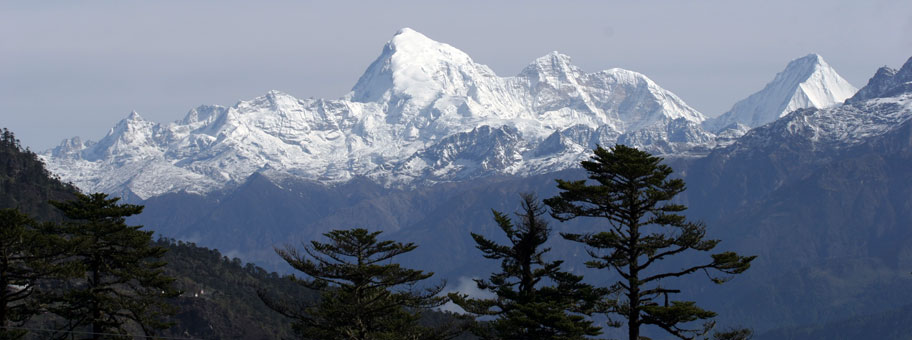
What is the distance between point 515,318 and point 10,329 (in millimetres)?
32624

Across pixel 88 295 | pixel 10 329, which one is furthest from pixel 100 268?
pixel 10 329

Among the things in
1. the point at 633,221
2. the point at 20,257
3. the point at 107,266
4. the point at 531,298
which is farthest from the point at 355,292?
the point at 20,257

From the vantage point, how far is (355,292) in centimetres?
7775

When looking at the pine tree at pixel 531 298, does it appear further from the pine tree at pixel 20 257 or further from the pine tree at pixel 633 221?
the pine tree at pixel 20 257

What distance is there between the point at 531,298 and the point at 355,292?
507 inches

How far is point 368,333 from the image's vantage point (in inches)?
3054

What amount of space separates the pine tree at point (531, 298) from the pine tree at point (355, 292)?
4.74 meters

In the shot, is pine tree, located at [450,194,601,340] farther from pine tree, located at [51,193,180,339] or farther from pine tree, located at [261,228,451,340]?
pine tree, located at [51,193,180,339]

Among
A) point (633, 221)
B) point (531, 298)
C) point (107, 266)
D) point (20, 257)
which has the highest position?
point (633, 221)

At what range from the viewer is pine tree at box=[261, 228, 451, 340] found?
251 ft

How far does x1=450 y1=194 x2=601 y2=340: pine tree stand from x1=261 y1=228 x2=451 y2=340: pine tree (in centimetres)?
474

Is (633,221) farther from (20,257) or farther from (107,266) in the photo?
(20,257)

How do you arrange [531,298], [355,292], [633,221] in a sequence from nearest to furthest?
[633,221], [531,298], [355,292]

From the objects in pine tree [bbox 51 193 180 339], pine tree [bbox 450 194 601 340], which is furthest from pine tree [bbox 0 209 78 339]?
pine tree [bbox 450 194 601 340]
